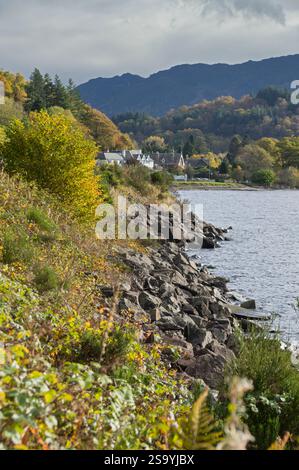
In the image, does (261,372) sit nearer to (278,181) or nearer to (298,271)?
(298,271)

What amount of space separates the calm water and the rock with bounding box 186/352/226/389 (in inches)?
69.8

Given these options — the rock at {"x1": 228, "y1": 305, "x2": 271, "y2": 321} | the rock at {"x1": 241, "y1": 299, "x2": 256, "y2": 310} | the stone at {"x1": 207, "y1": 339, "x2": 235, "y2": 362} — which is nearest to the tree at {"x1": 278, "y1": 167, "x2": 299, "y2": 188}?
the rock at {"x1": 241, "y1": 299, "x2": 256, "y2": 310}

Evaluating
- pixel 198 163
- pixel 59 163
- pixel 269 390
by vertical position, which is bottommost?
pixel 269 390

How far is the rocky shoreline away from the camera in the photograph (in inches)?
371

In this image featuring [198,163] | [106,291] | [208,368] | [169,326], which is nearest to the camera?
[208,368]

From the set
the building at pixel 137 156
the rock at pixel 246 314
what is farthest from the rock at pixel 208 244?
the building at pixel 137 156

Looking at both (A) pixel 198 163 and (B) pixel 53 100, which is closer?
(B) pixel 53 100

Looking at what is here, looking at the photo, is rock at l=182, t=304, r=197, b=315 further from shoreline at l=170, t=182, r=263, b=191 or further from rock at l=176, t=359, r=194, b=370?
shoreline at l=170, t=182, r=263, b=191

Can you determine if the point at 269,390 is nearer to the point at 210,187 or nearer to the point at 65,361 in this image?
the point at 65,361

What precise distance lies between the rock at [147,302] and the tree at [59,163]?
5.20 m

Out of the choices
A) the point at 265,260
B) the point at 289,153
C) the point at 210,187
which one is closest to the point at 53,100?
the point at 210,187

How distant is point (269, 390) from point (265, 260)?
2199 cm

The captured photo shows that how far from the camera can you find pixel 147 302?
13.0 metres
